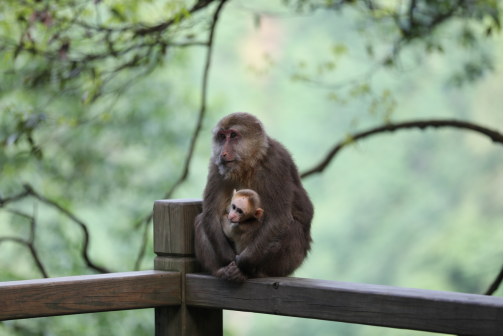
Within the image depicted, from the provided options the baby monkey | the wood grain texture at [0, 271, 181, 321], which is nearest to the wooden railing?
the wood grain texture at [0, 271, 181, 321]

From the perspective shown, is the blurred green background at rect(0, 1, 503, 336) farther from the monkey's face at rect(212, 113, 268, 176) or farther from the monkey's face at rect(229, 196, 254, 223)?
the monkey's face at rect(229, 196, 254, 223)

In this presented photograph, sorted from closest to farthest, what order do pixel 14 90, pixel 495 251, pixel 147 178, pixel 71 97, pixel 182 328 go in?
pixel 182 328 < pixel 14 90 < pixel 71 97 < pixel 147 178 < pixel 495 251

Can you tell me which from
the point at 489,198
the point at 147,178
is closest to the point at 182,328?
the point at 147,178

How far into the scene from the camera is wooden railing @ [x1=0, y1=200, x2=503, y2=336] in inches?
76.5

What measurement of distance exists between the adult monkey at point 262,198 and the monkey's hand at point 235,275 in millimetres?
39

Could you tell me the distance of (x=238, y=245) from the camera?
2730 millimetres

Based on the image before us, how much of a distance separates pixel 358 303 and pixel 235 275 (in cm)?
58

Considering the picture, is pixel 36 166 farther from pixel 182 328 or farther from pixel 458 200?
pixel 458 200

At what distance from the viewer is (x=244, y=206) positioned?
256 cm

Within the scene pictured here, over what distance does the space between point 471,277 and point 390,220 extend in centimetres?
300

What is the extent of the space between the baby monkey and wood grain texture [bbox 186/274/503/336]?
0.25 m

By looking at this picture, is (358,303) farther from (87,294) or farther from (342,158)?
(342,158)

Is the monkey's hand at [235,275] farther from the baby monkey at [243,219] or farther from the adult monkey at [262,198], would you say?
the baby monkey at [243,219]

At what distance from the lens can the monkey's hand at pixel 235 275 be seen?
2467 mm
